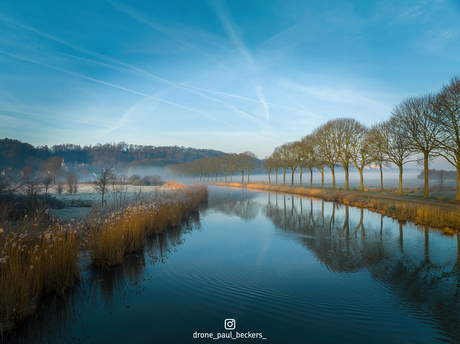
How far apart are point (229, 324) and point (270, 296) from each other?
1324 millimetres

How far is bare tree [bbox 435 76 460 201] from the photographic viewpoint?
16.4 m

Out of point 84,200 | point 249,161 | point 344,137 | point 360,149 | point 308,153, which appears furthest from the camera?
point 249,161

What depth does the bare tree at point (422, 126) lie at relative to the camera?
1862 centimetres

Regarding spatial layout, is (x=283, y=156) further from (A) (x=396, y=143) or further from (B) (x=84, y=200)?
(B) (x=84, y=200)

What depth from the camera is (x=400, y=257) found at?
771cm

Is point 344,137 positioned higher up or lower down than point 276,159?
higher up

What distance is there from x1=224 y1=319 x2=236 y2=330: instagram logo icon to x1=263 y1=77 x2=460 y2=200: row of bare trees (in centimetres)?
2053

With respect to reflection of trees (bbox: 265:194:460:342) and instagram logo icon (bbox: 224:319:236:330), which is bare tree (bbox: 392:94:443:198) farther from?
instagram logo icon (bbox: 224:319:236:330)

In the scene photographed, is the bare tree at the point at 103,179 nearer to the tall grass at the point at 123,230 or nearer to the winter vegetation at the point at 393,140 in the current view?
the tall grass at the point at 123,230

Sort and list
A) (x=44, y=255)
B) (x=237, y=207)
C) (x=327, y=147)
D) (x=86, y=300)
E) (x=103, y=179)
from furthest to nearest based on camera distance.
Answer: (x=327, y=147)
(x=237, y=207)
(x=103, y=179)
(x=86, y=300)
(x=44, y=255)

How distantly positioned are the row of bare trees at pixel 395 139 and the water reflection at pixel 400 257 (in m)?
9.36

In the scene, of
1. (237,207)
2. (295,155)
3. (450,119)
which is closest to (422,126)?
(450,119)

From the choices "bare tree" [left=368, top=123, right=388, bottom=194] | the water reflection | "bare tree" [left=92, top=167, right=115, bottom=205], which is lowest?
the water reflection

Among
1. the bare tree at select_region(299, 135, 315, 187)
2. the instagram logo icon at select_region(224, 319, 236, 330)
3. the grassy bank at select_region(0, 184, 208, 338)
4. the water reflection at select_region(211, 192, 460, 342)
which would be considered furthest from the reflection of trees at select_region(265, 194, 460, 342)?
the bare tree at select_region(299, 135, 315, 187)
